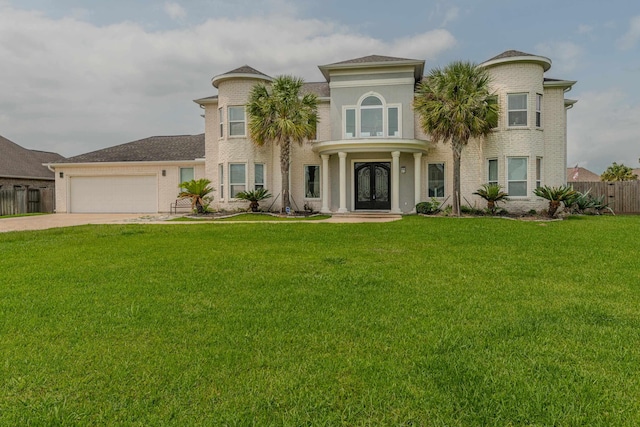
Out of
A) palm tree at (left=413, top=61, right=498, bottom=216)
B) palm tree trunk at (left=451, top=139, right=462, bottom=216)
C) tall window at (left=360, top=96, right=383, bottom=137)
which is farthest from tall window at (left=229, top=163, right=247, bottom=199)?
palm tree trunk at (left=451, top=139, right=462, bottom=216)

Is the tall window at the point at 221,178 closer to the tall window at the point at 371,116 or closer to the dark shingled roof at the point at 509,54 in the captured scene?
the tall window at the point at 371,116

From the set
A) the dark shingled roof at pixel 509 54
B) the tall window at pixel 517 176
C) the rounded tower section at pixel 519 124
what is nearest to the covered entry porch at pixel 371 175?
the rounded tower section at pixel 519 124

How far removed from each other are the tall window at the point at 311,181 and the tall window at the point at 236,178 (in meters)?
3.14

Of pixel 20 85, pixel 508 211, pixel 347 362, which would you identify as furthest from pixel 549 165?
pixel 20 85

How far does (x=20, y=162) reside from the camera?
27.8 meters

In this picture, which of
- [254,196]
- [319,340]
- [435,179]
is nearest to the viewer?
[319,340]

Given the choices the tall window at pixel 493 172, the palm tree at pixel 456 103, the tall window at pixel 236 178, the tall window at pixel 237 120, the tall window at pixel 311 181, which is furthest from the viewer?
the tall window at pixel 311 181

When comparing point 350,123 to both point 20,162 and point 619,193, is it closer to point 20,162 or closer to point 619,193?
point 619,193

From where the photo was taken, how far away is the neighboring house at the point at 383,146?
58.2 feet

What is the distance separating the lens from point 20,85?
82.7 feet

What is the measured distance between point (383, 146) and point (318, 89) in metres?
5.89

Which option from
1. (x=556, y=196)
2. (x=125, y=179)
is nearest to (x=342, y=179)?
(x=556, y=196)

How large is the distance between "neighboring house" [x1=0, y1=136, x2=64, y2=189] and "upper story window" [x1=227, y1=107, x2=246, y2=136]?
14.8 m

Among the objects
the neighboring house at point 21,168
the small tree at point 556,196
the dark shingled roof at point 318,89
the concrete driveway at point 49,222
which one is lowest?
the concrete driveway at point 49,222
